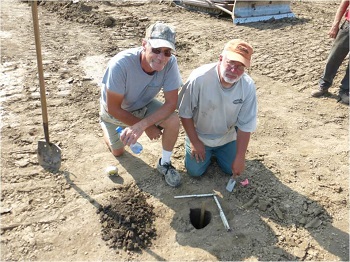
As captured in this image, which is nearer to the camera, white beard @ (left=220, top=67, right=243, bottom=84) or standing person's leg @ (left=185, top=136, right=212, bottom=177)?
white beard @ (left=220, top=67, right=243, bottom=84)

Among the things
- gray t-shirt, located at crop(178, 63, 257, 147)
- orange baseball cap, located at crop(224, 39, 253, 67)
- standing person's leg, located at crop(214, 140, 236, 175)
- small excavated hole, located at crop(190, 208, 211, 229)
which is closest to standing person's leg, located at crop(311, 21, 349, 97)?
standing person's leg, located at crop(214, 140, 236, 175)

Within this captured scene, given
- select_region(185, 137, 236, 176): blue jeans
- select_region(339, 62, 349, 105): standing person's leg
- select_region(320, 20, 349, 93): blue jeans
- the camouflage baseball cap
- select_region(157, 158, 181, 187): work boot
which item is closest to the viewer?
the camouflage baseball cap

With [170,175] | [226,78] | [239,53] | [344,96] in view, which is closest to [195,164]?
[170,175]

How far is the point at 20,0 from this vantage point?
934 centimetres

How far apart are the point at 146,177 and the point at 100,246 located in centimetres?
98

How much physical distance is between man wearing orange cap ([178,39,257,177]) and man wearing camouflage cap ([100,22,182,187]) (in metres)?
0.18

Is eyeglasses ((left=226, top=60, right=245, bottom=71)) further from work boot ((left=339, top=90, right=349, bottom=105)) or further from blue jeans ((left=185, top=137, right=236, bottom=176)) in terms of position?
work boot ((left=339, top=90, right=349, bottom=105))

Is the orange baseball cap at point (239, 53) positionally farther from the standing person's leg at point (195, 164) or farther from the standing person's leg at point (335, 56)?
the standing person's leg at point (335, 56)

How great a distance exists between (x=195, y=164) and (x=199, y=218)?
58 cm

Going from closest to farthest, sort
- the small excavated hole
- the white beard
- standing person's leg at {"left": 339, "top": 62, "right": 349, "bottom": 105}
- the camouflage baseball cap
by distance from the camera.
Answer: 1. the camouflage baseball cap
2. the white beard
3. the small excavated hole
4. standing person's leg at {"left": 339, "top": 62, "right": 349, "bottom": 105}

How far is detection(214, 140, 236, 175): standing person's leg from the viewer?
12.7 ft

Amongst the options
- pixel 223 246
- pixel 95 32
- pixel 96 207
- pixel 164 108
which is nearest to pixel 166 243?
pixel 223 246

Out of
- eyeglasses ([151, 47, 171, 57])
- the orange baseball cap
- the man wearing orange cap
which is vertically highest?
the orange baseball cap

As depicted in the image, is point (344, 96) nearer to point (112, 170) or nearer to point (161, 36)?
point (161, 36)
